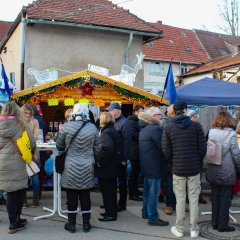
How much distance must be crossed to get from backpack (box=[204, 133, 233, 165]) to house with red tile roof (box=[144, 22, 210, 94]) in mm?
26486

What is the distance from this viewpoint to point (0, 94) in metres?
8.32

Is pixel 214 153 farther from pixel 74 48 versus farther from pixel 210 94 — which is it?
pixel 74 48

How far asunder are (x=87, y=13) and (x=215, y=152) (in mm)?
10234

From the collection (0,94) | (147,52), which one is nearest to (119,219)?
(0,94)

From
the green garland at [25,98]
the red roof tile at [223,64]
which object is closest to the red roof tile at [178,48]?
the red roof tile at [223,64]

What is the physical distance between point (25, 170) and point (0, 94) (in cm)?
354

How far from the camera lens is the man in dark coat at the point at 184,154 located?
499cm

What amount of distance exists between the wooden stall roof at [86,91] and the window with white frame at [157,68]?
22.7 m

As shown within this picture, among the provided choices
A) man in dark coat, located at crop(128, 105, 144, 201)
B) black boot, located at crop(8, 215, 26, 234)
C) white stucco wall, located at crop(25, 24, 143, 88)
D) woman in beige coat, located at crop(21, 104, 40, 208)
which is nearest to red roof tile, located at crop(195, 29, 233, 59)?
white stucco wall, located at crop(25, 24, 143, 88)

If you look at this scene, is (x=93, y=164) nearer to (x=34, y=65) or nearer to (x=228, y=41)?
(x=34, y=65)

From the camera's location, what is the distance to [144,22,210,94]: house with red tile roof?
105 ft

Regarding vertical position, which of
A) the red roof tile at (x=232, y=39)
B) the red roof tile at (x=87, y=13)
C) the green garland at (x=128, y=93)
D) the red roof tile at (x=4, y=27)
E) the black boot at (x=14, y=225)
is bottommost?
the black boot at (x=14, y=225)

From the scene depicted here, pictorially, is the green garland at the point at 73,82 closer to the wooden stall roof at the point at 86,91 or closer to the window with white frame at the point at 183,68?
the wooden stall roof at the point at 86,91

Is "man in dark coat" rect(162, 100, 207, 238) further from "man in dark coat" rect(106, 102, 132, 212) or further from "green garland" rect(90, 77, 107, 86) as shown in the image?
"green garland" rect(90, 77, 107, 86)
